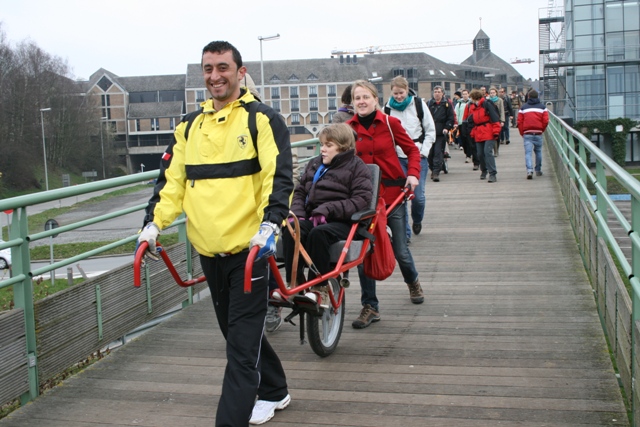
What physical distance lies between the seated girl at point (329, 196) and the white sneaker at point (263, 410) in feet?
3.12

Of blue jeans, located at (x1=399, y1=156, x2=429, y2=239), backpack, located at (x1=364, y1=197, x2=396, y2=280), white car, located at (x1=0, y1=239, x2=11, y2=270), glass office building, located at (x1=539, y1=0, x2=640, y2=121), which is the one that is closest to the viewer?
white car, located at (x1=0, y1=239, x2=11, y2=270)

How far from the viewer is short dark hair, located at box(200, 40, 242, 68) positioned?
406cm

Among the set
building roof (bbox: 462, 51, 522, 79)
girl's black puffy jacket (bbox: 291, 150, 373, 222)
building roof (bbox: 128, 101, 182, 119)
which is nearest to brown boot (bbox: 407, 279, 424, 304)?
girl's black puffy jacket (bbox: 291, 150, 373, 222)

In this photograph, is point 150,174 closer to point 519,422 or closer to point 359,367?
point 359,367

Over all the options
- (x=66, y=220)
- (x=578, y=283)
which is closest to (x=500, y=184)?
(x=578, y=283)

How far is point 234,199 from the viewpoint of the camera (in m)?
3.95

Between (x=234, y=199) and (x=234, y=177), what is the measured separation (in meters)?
0.11

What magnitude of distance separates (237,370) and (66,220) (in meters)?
2.37

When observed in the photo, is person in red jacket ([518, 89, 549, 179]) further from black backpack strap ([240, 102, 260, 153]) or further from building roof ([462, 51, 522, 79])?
building roof ([462, 51, 522, 79])

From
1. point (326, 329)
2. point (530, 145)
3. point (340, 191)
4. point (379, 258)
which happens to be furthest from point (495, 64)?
point (326, 329)

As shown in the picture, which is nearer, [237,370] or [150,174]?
[237,370]

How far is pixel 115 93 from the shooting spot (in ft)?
428

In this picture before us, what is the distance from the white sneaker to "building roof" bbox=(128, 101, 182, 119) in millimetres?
126247

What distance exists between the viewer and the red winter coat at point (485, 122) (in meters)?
15.2
